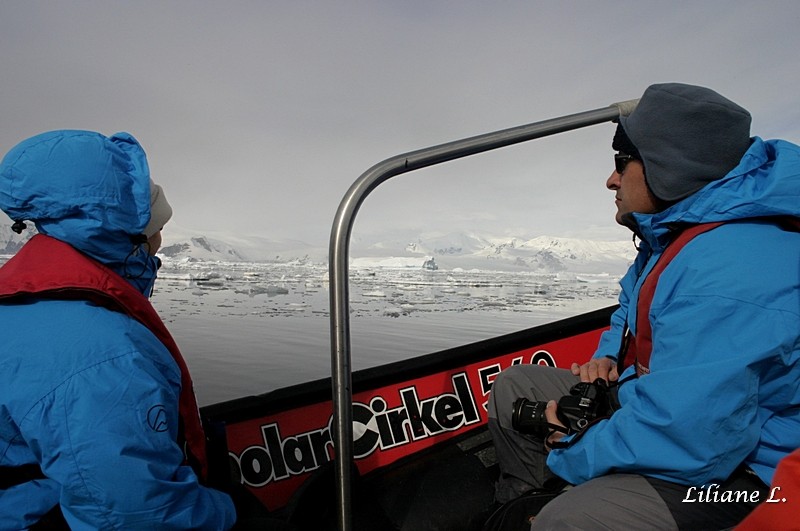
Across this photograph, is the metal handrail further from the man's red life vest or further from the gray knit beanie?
the man's red life vest

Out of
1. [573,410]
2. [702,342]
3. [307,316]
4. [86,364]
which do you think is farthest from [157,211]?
[307,316]

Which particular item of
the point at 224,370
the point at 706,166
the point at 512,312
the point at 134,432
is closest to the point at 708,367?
the point at 706,166

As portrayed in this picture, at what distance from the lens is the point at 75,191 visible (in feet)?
4.22

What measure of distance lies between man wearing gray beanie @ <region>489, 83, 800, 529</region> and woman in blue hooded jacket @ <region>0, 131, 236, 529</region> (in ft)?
3.06

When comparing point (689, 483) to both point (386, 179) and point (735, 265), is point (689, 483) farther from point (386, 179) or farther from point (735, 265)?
point (386, 179)

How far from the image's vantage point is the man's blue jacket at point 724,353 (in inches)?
48.8

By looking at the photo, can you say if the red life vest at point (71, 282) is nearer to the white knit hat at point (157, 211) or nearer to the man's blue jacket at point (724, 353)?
the white knit hat at point (157, 211)

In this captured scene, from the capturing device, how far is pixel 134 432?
45.0 inches

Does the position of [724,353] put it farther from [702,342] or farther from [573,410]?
[573,410]

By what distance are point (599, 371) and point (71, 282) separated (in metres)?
1.77

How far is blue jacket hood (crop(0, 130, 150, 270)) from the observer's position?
1.28 meters

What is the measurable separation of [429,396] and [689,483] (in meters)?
1.53

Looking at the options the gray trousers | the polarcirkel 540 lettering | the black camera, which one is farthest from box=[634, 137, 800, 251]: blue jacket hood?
the polarcirkel 540 lettering

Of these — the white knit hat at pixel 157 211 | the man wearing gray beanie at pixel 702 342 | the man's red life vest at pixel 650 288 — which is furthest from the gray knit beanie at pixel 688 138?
the white knit hat at pixel 157 211
